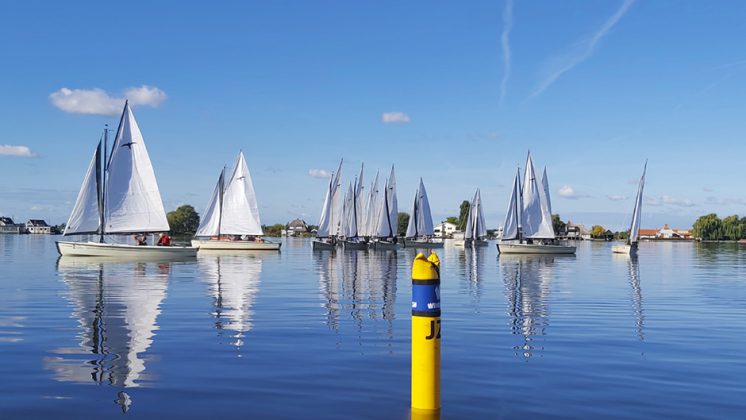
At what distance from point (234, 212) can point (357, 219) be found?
26817 mm

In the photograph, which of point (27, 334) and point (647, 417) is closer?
point (647, 417)

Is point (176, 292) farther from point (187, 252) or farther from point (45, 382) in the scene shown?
point (187, 252)

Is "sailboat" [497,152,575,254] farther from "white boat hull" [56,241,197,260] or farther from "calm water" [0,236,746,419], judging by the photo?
"calm water" [0,236,746,419]

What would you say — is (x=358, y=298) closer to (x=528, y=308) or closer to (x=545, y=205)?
(x=528, y=308)

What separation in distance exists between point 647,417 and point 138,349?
9.83 m

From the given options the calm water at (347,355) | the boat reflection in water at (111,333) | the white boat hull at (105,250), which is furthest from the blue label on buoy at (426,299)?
the white boat hull at (105,250)

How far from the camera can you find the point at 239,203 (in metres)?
88.2

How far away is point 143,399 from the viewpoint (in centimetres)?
1009

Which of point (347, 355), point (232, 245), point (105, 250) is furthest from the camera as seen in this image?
point (232, 245)

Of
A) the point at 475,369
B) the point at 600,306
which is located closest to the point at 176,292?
the point at 600,306

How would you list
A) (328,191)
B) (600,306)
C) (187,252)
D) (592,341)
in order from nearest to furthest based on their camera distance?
1. (592,341)
2. (600,306)
3. (187,252)
4. (328,191)

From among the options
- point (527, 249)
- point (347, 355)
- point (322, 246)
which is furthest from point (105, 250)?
point (347, 355)

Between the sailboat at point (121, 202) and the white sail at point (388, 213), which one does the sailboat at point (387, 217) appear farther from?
the sailboat at point (121, 202)

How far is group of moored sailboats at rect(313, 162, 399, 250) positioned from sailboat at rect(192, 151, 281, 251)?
35.1 feet
